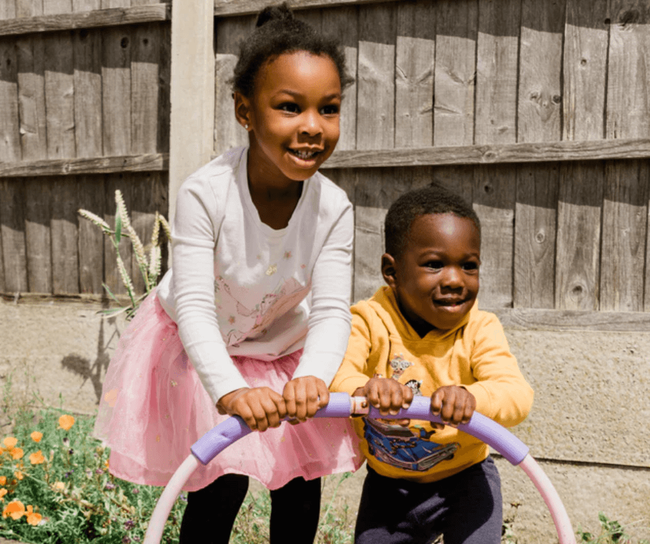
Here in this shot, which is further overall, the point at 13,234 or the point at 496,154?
the point at 13,234

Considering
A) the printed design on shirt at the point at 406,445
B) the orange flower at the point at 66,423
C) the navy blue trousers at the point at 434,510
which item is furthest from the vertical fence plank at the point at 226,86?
the navy blue trousers at the point at 434,510

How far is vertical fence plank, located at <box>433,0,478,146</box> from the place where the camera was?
302 cm

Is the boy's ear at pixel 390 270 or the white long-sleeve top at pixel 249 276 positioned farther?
the boy's ear at pixel 390 270

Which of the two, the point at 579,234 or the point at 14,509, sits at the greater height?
the point at 579,234

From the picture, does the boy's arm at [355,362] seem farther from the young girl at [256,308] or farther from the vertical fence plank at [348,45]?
the vertical fence plank at [348,45]

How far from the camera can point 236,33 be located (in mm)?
3389

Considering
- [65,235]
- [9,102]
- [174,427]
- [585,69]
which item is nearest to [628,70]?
[585,69]

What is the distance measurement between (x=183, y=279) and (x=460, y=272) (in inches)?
27.8

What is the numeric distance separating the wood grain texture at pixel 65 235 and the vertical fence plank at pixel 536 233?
2421 mm

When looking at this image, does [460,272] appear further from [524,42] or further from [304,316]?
[524,42]

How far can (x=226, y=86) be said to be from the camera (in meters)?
3.42

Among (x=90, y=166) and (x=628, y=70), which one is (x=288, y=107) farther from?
(x=90, y=166)

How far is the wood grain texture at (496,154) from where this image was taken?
9.24ft

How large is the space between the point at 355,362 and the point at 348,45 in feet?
6.38
